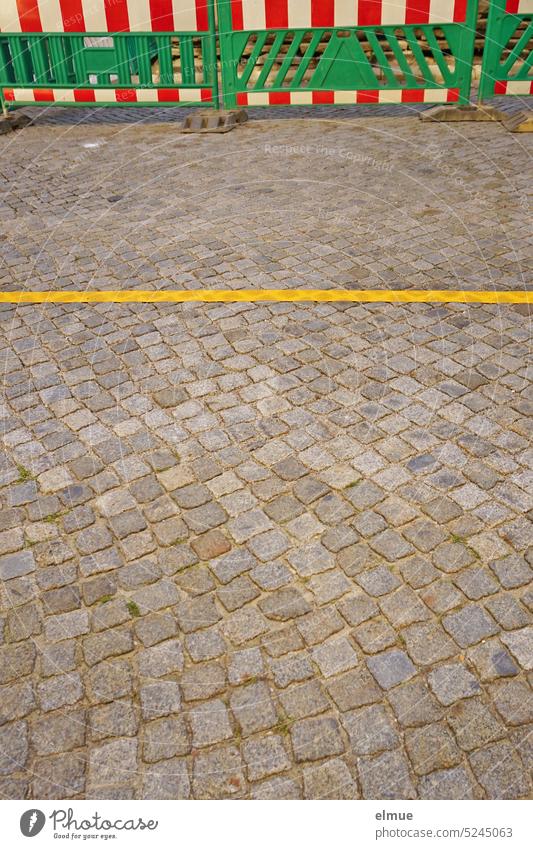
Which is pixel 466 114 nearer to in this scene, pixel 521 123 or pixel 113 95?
pixel 521 123

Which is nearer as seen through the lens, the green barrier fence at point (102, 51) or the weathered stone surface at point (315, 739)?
the weathered stone surface at point (315, 739)

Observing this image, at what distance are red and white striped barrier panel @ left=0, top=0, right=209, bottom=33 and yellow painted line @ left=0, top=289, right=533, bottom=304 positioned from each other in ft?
15.4

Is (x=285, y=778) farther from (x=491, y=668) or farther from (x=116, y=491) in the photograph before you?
(x=116, y=491)

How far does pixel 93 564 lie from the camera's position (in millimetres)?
2863

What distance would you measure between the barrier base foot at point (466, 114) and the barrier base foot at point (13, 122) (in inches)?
194

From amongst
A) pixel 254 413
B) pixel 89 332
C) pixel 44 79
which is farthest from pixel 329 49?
pixel 254 413

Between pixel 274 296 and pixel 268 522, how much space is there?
6.89 ft

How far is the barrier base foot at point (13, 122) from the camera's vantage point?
343 inches

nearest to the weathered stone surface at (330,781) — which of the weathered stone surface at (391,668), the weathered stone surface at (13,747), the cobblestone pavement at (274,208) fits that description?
the weathered stone surface at (391,668)

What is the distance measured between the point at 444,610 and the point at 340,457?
3.09ft

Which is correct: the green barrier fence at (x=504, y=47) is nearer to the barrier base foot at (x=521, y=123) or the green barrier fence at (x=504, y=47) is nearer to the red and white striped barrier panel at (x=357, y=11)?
the red and white striped barrier panel at (x=357, y=11)

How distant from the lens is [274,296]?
4.72m

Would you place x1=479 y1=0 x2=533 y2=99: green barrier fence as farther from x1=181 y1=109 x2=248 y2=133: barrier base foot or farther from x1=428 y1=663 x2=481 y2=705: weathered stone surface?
x1=428 y1=663 x2=481 y2=705: weathered stone surface

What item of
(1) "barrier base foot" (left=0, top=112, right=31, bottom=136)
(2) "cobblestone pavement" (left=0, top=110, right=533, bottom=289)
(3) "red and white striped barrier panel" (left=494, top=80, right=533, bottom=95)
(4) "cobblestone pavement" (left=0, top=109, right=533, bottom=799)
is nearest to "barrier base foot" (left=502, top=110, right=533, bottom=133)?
(2) "cobblestone pavement" (left=0, top=110, right=533, bottom=289)
